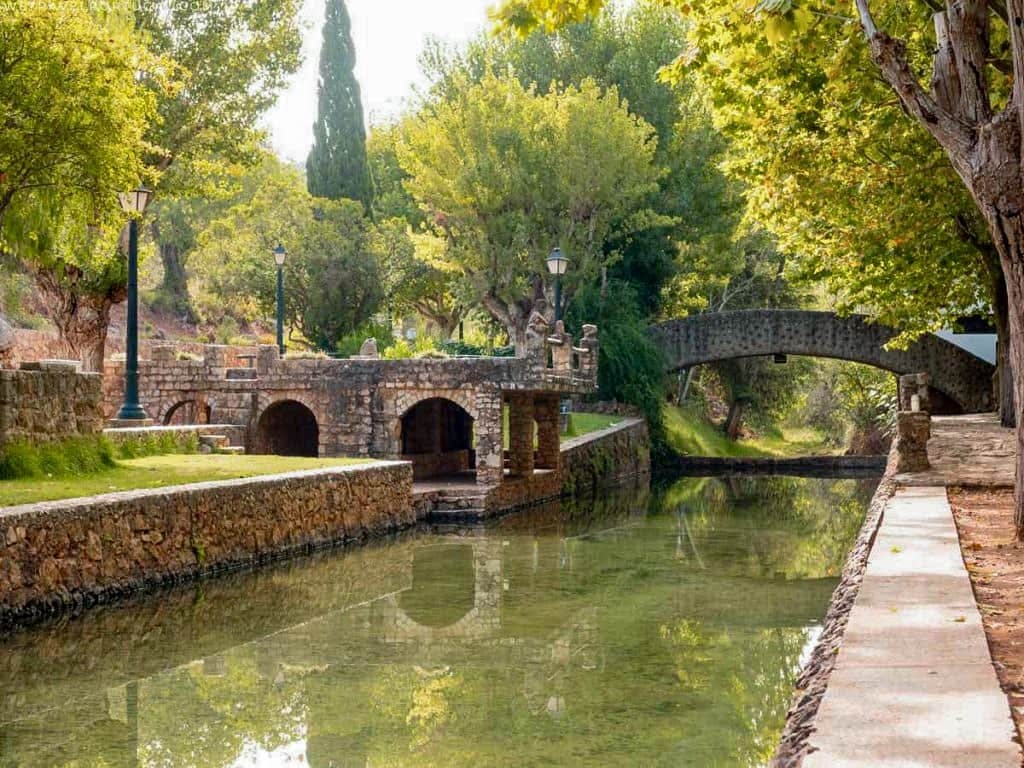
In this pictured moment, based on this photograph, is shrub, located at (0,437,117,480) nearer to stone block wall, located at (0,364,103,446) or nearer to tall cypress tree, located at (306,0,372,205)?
stone block wall, located at (0,364,103,446)

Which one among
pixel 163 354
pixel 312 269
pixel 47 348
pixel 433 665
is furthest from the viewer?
pixel 312 269

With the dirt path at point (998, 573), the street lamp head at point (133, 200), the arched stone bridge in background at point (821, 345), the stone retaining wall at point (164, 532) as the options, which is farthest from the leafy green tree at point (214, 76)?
the dirt path at point (998, 573)

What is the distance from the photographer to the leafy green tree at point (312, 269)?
41.8 metres

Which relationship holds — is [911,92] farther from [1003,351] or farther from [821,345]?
[821,345]

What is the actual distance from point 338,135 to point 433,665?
129 feet

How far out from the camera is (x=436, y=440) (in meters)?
32.5

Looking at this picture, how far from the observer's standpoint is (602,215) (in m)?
36.4

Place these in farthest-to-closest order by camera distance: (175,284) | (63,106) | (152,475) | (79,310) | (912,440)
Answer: (175,284) → (79,310) → (152,475) → (63,106) → (912,440)

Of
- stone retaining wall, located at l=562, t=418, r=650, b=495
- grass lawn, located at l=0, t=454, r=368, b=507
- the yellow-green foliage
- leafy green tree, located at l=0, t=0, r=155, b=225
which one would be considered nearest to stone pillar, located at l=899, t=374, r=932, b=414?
stone retaining wall, located at l=562, t=418, r=650, b=495

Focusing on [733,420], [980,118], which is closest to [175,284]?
[733,420]

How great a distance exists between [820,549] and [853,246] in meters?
4.88

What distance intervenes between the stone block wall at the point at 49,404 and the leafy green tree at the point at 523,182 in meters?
18.5

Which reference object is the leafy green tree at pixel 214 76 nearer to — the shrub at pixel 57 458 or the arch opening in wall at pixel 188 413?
the arch opening in wall at pixel 188 413

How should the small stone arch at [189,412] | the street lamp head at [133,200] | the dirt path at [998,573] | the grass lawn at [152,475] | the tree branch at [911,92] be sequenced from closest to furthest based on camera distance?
the dirt path at [998,573] → the tree branch at [911,92] → the grass lawn at [152,475] → the street lamp head at [133,200] → the small stone arch at [189,412]
